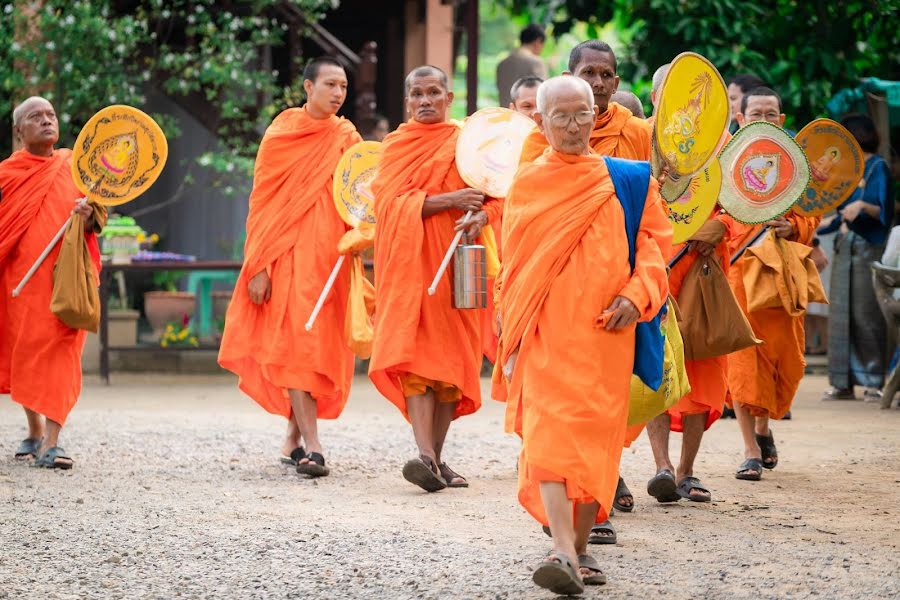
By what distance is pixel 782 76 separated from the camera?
12.9 meters

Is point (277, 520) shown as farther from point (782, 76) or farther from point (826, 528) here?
point (782, 76)

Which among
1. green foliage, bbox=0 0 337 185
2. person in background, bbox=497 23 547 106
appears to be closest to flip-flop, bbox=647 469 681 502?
person in background, bbox=497 23 547 106

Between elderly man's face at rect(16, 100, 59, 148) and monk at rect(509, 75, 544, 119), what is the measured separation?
2.58 metres

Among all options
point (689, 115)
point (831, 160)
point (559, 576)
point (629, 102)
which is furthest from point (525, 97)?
point (559, 576)

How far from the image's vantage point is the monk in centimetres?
734

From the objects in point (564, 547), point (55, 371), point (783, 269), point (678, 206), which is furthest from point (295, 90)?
point (564, 547)

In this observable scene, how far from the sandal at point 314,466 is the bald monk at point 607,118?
2.38 meters

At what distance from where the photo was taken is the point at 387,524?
5.73 metres

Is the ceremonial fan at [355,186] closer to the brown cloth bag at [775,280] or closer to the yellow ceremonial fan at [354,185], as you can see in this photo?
the yellow ceremonial fan at [354,185]

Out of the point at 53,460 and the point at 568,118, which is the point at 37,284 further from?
the point at 568,118

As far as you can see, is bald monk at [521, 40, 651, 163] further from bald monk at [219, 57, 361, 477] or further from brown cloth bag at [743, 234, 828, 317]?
bald monk at [219, 57, 361, 477]

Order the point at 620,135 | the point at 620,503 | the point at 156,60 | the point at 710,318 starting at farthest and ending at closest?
1. the point at 156,60
2. the point at 710,318
3. the point at 620,503
4. the point at 620,135

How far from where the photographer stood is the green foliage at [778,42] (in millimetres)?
12688

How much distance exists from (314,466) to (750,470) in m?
2.19
